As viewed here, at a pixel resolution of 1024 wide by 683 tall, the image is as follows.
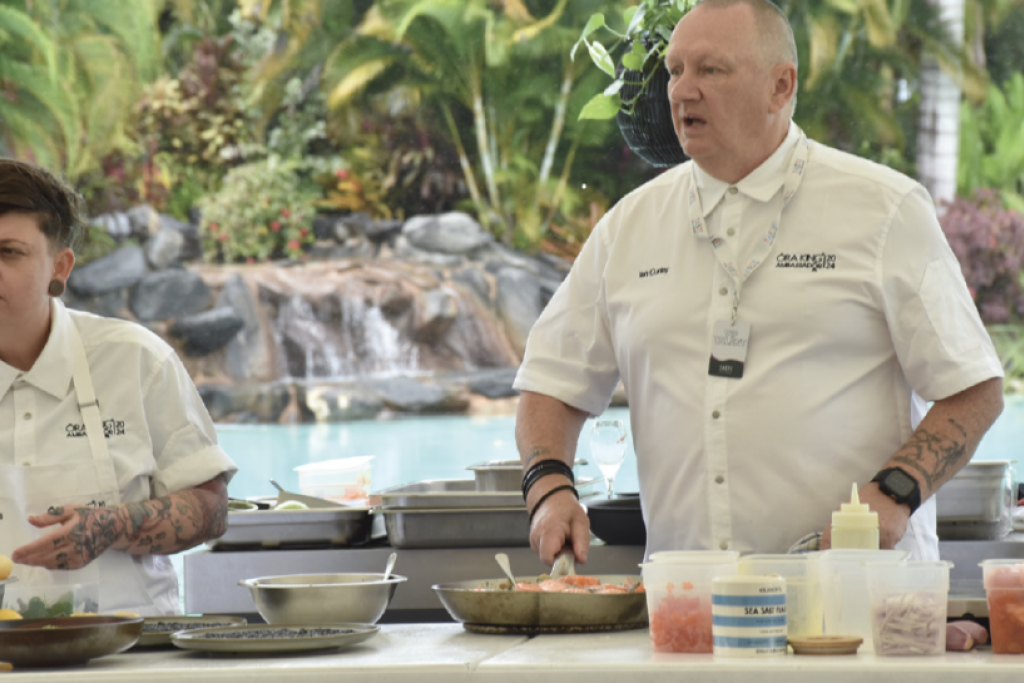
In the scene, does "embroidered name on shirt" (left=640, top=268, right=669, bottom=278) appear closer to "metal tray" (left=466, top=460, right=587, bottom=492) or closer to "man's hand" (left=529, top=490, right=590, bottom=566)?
"man's hand" (left=529, top=490, right=590, bottom=566)

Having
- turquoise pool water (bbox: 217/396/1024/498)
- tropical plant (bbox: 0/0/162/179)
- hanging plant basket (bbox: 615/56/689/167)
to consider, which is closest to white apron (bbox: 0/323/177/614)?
hanging plant basket (bbox: 615/56/689/167)

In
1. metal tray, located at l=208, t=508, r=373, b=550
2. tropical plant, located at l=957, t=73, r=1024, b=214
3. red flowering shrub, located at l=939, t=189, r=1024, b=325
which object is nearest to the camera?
metal tray, located at l=208, t=508, r=373, b=550

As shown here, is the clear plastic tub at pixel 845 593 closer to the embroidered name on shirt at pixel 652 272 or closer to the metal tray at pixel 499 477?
the embroidered name on shirt at pixel 652 272

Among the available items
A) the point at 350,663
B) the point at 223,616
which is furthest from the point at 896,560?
the point at 223,616

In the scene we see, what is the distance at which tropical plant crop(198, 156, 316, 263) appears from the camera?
10.1 m

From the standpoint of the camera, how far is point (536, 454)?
184 cm

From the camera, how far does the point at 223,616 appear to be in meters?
1.50

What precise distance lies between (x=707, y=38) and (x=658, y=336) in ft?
1.43

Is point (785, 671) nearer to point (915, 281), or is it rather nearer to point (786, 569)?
point (786, 569)

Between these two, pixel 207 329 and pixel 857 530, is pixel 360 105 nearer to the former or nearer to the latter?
pixel 207 329

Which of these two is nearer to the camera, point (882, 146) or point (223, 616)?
point (223, 616)

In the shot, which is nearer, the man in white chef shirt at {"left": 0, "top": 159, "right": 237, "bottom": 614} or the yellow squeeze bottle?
the yellow squeeze bottle

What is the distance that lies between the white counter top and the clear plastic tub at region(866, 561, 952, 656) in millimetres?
18

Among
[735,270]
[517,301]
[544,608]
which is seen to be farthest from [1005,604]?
[517,301]
